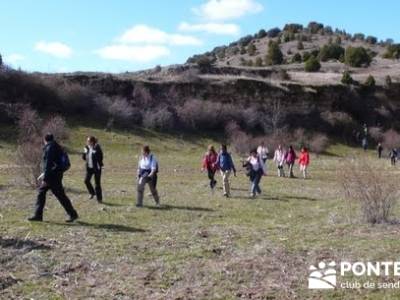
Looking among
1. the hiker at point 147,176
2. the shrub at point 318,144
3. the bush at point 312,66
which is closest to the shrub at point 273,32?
the bush at point 312,66

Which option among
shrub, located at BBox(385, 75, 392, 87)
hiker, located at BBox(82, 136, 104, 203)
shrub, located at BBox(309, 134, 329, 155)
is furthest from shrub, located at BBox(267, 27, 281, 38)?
hiker, located at BBox(82, 136, 104, 203)

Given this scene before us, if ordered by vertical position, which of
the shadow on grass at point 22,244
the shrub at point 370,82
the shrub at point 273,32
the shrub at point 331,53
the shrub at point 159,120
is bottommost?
the shadow on grass at point 22,244

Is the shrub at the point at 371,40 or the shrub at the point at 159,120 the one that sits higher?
the shrub at the point at 371,40

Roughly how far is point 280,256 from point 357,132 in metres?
57.6

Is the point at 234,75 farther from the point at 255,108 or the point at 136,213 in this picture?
the point at 136,213

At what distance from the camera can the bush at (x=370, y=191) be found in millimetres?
12727

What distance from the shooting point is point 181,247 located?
10.8m

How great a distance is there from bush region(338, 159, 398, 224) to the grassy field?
63cm

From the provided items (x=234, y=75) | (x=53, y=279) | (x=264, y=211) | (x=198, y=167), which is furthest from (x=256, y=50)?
(x=53, y=279)

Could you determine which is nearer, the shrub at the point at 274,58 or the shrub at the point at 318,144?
the shrub at the point at 318,144

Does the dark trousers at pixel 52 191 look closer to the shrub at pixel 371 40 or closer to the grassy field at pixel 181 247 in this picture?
the grassy field at pixel 181 247

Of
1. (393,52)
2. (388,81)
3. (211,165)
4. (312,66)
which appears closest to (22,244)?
(211,165)

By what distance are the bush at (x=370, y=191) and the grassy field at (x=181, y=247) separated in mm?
632

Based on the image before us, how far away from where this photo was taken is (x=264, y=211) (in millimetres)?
16422
